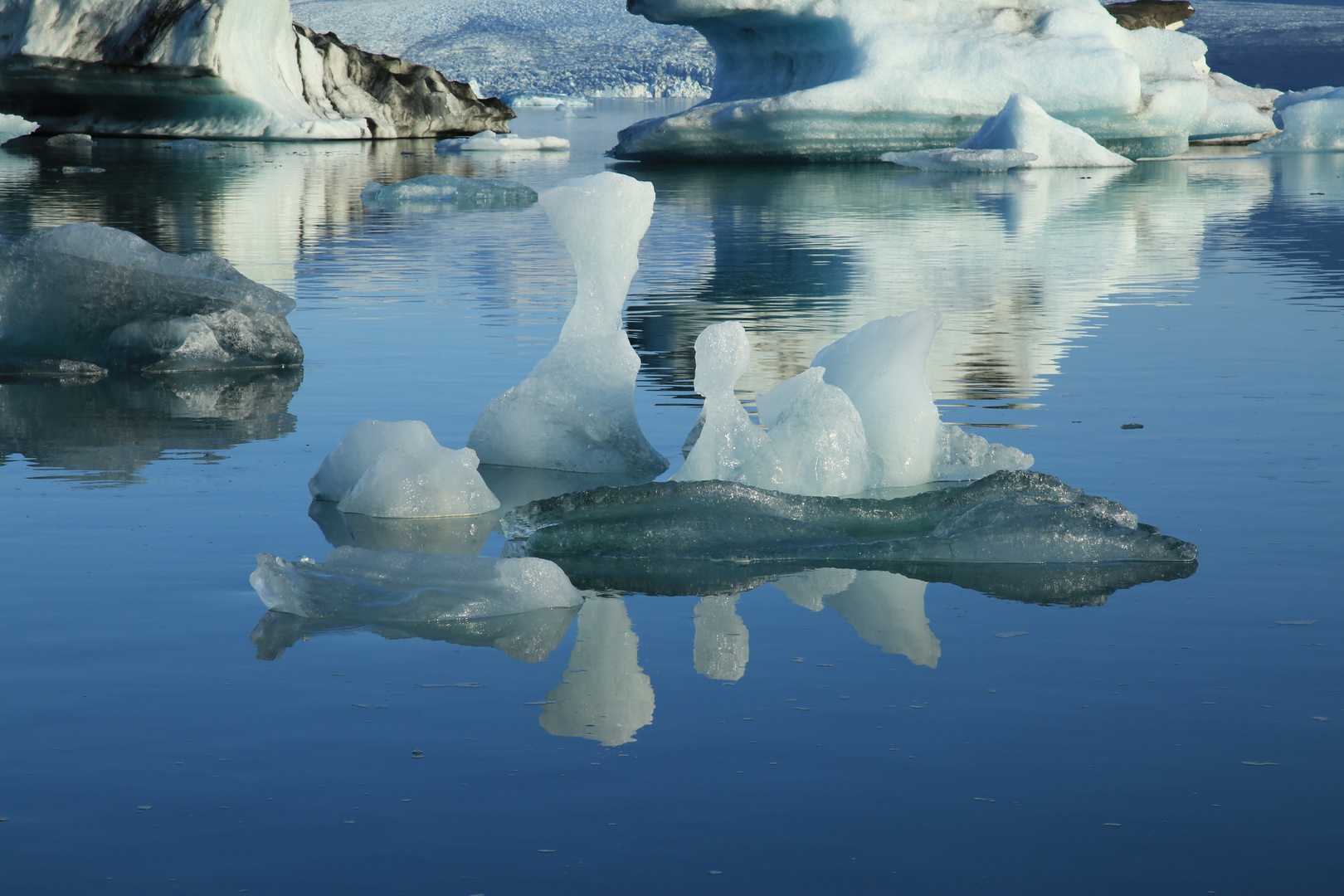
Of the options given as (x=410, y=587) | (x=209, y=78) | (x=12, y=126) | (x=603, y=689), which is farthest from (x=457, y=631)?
(x=12, y=126)

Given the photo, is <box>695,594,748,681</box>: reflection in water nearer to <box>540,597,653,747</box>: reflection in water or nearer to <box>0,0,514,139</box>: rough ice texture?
<box>540,597,653,747</box>: reflection in water

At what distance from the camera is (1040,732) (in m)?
2.58

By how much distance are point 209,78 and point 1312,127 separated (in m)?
19.5

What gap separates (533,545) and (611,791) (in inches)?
57.3

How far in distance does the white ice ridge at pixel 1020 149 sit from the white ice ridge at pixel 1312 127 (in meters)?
6.43

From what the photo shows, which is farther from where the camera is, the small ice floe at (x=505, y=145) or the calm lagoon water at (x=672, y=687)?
the small ice floe at (x=505, y=145)

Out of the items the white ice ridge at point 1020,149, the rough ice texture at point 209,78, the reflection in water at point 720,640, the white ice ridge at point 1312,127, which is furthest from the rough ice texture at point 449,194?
the white ice ridge at point 1312,127

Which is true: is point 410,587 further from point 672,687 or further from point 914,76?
point 914,76

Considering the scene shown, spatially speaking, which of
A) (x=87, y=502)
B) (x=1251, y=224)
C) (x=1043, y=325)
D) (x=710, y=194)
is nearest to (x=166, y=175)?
(x=710, y=194)

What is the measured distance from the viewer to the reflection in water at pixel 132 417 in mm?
4895

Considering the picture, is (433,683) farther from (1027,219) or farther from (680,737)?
(1027,219)

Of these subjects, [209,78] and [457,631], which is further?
[209,78]

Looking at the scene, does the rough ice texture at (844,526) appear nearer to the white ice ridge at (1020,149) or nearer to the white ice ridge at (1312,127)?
the white ice ridge at (1020,149)

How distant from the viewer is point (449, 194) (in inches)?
667
